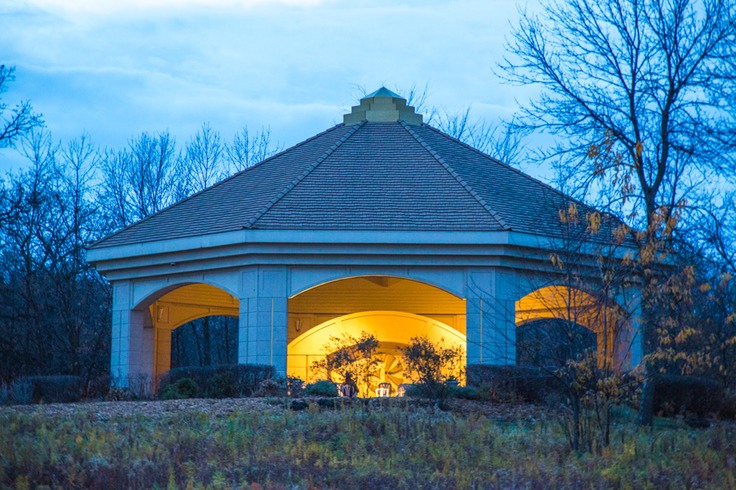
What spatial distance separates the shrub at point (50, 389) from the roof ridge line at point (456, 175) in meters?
10.2

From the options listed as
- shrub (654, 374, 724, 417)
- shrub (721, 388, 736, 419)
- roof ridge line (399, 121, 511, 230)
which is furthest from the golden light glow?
shrub (721, 388, 736, 419)

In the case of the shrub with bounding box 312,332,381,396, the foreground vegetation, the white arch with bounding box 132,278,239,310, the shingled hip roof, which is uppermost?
the shingled hip roof

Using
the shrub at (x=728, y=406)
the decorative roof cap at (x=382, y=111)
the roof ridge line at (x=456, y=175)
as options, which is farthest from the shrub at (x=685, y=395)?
the decorative roof cap at (x=382, y=111)

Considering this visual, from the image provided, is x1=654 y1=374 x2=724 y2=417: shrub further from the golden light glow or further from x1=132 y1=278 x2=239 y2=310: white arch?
x1=132 y1=278 x2=239 y2=310: white arch

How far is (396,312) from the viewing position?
2888 centimetres

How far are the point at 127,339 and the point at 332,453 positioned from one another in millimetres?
13846

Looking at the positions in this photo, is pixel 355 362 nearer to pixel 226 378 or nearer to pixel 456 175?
pixel 226 378

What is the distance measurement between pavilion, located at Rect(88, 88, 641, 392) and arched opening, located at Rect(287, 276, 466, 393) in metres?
0.04

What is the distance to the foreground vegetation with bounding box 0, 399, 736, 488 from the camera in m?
11.8

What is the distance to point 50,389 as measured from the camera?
23391mm

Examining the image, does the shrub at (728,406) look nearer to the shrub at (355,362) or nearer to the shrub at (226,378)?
the shrub at (355,362)

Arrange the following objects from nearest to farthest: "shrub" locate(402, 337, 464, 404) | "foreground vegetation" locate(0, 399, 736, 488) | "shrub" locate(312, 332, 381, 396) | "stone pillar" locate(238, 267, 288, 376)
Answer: "foreground vegetation" locate(0, 399, 736, 488)
"shrub" locate(402, 337, 464, 404)
"shrub" locate(312, 332, 381, 396)
"stone pillar" locate(238, 267, 288, 376)

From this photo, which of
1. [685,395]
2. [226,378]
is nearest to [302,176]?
[226,378]

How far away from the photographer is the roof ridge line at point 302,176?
2402cm
